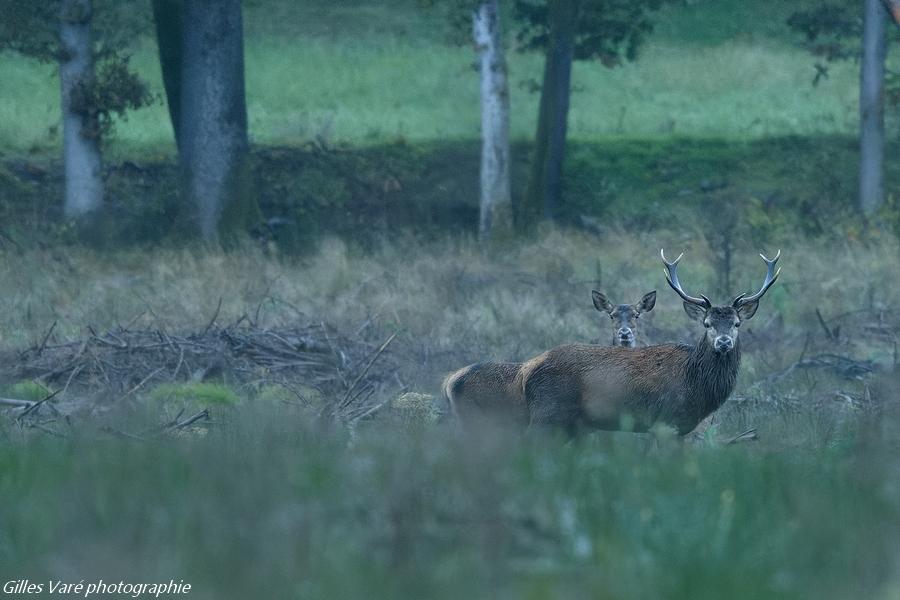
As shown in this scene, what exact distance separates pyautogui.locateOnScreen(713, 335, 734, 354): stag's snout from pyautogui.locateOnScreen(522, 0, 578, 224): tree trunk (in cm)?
1602

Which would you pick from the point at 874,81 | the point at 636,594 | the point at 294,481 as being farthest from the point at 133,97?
the point at 636,594

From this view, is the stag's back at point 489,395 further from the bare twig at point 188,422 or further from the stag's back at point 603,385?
the bare twig at point 188,422

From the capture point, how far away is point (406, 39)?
132 ft

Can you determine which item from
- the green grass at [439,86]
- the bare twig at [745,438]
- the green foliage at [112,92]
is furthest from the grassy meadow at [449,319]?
the green foliage at [112,92]

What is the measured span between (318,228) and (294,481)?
19.4 metres

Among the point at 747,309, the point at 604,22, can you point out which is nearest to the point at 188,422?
the point at 747,309

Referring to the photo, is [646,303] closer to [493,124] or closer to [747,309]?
[747,309]

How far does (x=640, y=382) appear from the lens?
1002cm

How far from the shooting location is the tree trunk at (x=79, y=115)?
887 inches

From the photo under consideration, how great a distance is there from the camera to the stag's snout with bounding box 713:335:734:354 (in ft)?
32.0

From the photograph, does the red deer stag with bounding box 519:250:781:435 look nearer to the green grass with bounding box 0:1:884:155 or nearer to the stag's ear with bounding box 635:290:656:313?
the stag's ear with bounding box 635:290:656:313

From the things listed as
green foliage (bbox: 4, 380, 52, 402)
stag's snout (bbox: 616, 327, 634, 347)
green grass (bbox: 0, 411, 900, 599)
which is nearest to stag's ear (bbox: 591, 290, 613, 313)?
stag's snout (bbox: 616, 327, 634, 347)

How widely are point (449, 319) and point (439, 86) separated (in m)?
22.1

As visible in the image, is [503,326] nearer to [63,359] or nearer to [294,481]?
[63,359]
